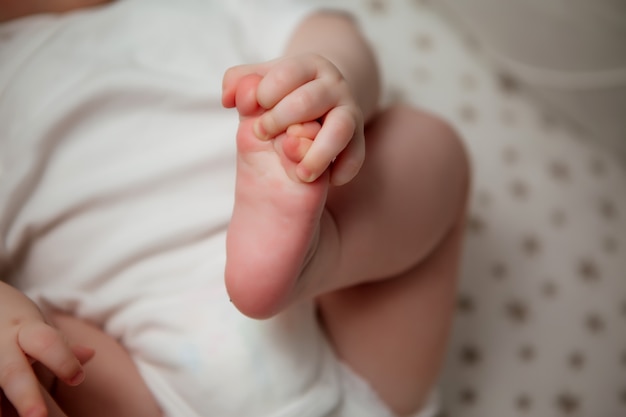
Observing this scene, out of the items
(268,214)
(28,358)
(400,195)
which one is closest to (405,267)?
(400,195)

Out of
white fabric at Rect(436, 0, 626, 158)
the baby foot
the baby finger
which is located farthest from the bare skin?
white fabric at Rect(436, 0, 626, 158)

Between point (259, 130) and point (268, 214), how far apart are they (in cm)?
5

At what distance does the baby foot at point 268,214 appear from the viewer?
1.27 ft

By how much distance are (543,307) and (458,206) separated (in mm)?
289

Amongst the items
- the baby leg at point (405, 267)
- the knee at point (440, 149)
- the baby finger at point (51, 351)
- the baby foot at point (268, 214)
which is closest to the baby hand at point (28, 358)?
the baby finger at point (51, 351)

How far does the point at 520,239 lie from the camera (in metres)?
0.83

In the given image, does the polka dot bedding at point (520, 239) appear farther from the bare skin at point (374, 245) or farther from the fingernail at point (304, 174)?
the fingernail at point (304, 174)

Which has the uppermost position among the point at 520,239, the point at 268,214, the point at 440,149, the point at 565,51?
the point at 268,214

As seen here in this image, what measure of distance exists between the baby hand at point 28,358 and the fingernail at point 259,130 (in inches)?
7.0

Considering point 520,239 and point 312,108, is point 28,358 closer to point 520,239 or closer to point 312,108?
point 312,108

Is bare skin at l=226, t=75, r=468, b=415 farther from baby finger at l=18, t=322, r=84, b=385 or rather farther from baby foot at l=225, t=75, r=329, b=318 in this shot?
baby finger at l=18, t=322, r=84, b=385

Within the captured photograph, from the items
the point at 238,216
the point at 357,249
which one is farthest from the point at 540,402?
the point at 238,216

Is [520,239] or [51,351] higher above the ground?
[51,351]

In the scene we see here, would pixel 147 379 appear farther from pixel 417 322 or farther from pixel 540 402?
pixel 540 402
